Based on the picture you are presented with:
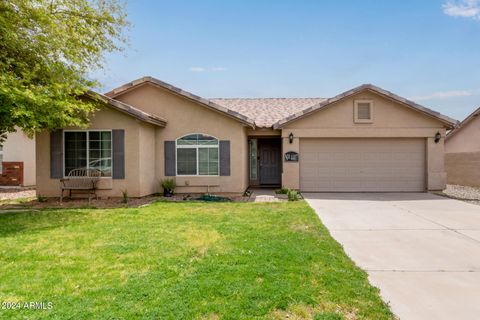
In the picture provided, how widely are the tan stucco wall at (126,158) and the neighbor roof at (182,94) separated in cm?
203

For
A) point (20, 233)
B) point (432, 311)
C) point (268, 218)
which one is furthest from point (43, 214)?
point (432, 311)

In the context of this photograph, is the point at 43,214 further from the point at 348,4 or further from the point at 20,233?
the point at 348,4

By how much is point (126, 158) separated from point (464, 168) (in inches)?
656

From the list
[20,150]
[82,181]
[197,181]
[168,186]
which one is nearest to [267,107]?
[197,181]

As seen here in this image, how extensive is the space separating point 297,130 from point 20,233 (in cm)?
1070

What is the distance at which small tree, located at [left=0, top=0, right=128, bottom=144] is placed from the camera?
27.8ft

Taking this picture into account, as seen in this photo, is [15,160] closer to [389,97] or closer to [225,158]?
[225,158]

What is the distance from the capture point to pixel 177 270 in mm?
4582

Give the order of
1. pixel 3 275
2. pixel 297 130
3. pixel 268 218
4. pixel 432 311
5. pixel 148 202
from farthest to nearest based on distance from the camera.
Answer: pixel 297 130 → pixel 148 202 → pixel 268 218 → pixel 3 275 → pixel 432 311

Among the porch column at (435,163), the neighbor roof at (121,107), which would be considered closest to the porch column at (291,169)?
the porch column at (435,163)

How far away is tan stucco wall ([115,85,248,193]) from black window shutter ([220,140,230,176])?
0.42 ft

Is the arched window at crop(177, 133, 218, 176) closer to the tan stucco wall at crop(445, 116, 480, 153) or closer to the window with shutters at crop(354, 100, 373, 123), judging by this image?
the window with shutters at crop(354, 100, 373, 123)

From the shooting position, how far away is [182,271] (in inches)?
179

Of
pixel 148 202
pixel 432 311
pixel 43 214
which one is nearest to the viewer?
pixel 432 311
